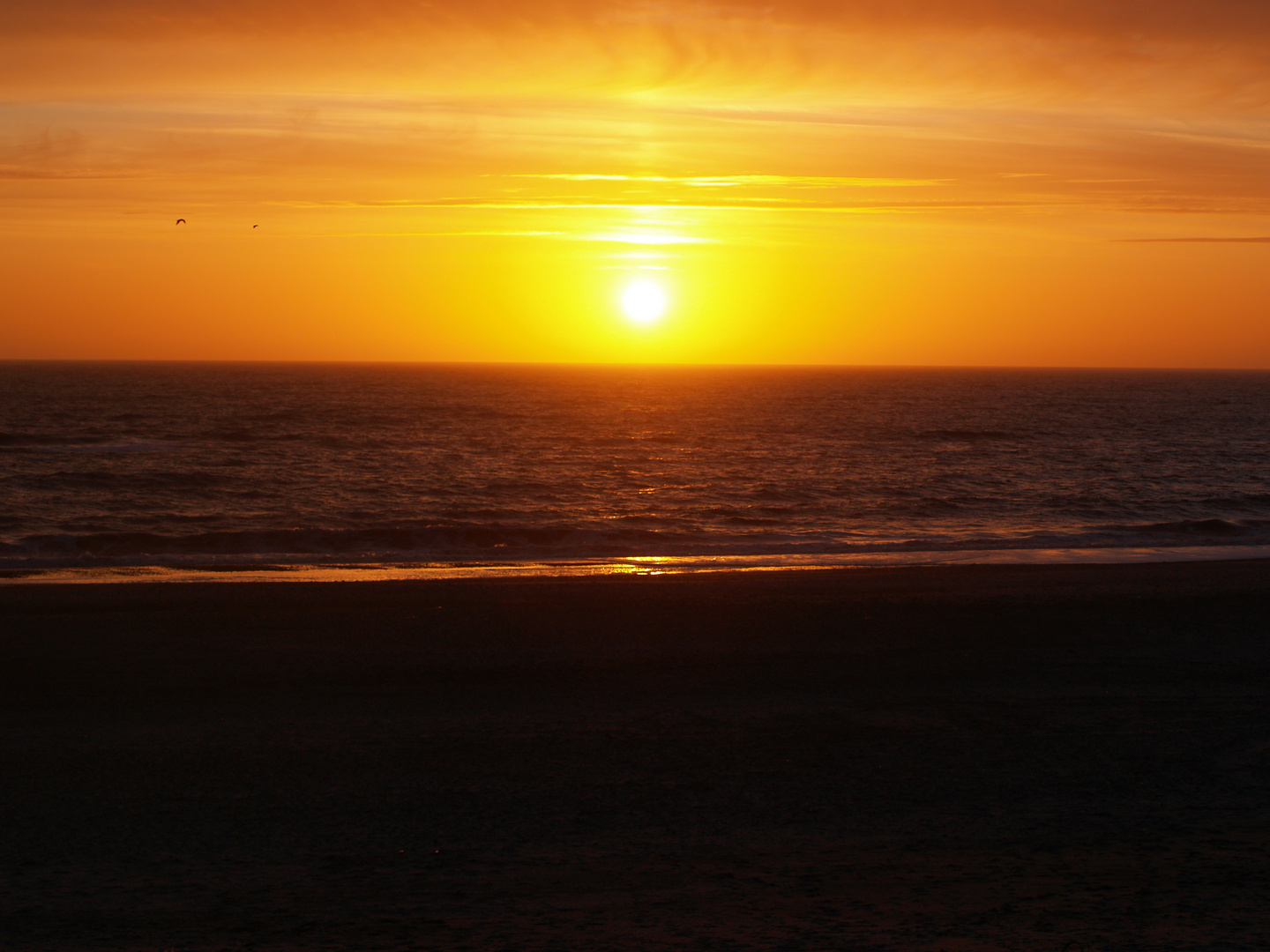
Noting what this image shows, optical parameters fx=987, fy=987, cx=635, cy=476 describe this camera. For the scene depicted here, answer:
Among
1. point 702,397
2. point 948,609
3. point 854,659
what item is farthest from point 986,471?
point 702,397

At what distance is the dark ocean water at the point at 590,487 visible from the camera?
23.3m

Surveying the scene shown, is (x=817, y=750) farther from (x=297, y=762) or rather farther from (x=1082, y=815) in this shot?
(x=297, y=762)

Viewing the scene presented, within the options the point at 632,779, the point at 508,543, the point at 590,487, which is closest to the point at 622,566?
the point at 508,543

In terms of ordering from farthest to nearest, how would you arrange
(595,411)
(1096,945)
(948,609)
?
(595,411)
(948,609)
(1096,945)

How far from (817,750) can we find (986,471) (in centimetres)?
3524

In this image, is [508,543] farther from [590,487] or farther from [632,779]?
[632,779]

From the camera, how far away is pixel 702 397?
13025 centimetres

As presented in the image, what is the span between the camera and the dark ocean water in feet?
76.5

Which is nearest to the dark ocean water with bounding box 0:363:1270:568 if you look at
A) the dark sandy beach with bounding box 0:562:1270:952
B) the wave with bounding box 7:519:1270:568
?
the wave with bounding box 7:519:1270:568

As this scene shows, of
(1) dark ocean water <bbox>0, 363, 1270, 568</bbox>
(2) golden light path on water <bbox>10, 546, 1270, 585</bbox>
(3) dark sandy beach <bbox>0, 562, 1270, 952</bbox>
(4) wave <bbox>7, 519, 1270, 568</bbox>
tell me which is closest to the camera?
(3) dark sandy beach <bbox>0, 562, 1270, 952</bbox>

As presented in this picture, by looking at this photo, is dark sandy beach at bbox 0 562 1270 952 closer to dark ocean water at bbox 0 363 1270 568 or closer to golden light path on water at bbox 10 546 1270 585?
golden light path on water at bbox 10 546 1270 585

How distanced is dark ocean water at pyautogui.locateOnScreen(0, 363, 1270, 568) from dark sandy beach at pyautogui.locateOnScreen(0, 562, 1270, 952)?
30.7ft

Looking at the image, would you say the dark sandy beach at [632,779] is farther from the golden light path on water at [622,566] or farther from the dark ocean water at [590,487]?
the dark ocean water at [590,487]

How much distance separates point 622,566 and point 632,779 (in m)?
12.7
